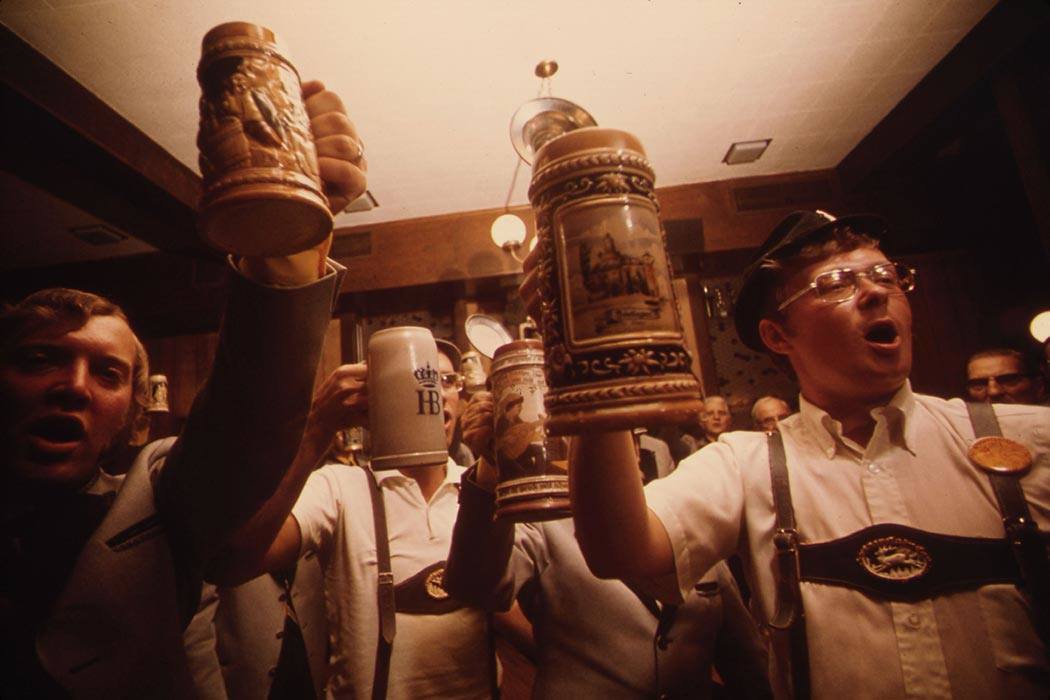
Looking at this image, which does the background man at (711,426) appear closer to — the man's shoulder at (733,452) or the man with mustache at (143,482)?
the man's shoulder at (733,452)

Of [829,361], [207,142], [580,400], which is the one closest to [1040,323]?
[829,361]

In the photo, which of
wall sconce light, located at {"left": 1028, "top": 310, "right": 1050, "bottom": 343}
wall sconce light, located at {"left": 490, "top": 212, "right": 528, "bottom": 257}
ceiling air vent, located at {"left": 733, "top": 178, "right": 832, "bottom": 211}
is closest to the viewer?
wall sconce light, located at {"left": 490, "top": 212, "right": 528, "bottom": 257}

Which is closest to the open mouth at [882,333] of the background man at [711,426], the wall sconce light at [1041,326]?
the background man at [711,426]

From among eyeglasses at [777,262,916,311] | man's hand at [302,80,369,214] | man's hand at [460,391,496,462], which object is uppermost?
man's hand at [302,80,369,214]

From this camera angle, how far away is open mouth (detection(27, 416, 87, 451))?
117 centimetres

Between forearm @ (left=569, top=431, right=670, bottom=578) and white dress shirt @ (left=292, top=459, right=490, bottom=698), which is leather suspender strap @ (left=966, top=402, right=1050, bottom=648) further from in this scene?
white dress shirt @ (left=292, top=459, right=490, bottom=698)

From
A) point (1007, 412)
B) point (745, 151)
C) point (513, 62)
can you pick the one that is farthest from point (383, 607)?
point (745, 151)

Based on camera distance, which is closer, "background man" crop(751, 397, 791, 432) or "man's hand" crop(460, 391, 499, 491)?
"man's hand" crop(460, 391, 499, 491)

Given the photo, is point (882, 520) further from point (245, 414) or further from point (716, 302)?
point (716, 302)

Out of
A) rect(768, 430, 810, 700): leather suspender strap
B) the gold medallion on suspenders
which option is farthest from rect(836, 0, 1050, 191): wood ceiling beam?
rect(768, 430, 810, 700): leather suspender strap

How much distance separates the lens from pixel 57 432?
1194 mm

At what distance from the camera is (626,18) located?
3615mm

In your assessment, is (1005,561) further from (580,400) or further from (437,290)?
(437,290)

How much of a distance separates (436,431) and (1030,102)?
16.3 feet
